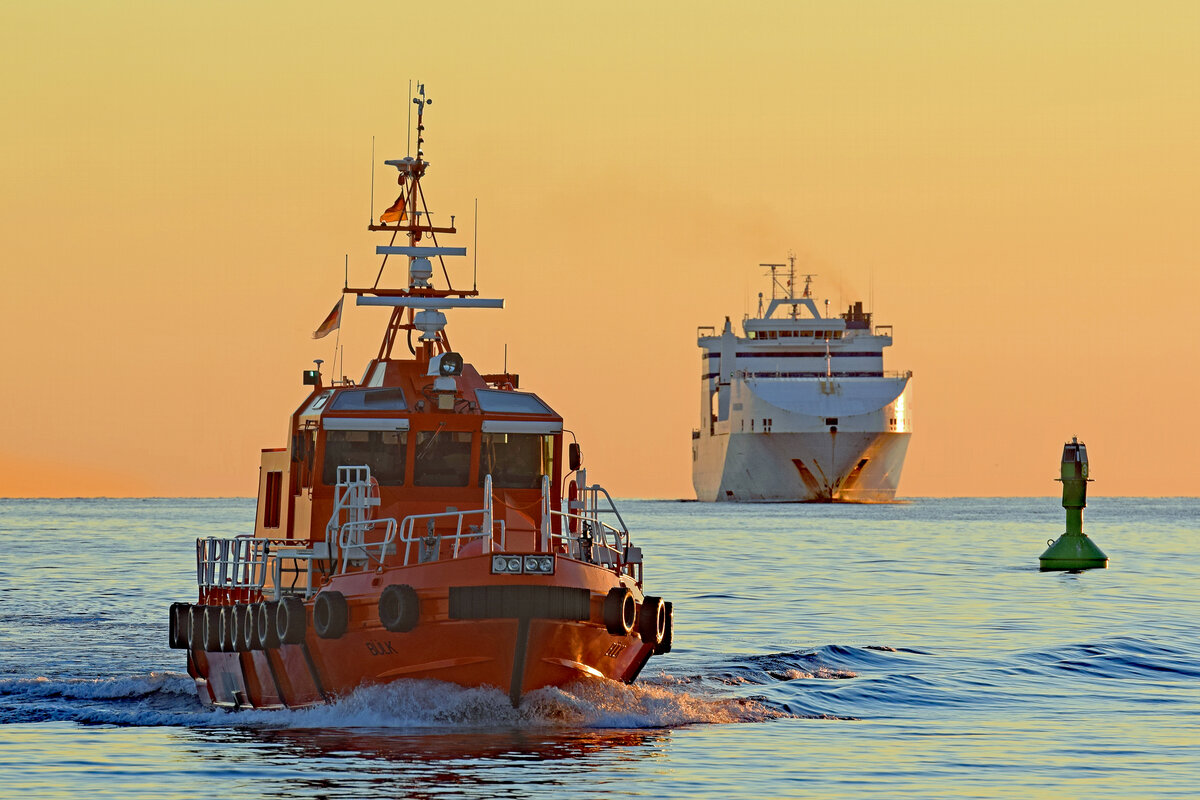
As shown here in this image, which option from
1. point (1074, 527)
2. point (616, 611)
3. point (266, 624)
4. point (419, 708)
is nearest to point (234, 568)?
point (266, 624)

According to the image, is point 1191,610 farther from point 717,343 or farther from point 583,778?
point 717,343

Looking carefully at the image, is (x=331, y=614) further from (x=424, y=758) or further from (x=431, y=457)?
(x=431, y=457)

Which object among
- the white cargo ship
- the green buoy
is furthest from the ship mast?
the white cargo ship

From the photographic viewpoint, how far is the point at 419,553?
19.5 m

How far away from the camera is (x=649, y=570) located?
56.7 metres

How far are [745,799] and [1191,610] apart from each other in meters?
27.4

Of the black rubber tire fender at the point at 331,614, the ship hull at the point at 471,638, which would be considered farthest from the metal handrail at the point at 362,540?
the black rubber tire fender at the point at 331,614

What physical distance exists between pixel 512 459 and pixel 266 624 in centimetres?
334

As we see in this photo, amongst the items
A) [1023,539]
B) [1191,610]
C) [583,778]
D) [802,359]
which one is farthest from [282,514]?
[802,359]

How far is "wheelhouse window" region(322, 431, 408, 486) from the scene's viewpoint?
21703mm

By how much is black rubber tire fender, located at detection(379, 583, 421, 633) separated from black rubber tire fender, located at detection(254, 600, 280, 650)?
2219 mm

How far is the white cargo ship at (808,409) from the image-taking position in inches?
5300

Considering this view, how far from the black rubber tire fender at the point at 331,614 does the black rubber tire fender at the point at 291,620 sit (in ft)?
1.52

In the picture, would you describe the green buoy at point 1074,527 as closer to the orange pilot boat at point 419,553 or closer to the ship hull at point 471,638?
the orange pilot boat at point 419,553
